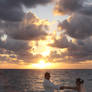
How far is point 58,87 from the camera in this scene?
6387mm

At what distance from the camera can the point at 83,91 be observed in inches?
249

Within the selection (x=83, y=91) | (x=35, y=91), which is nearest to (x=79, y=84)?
(x=83, y=91)

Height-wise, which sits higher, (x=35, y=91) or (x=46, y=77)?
(x=46, y=77)

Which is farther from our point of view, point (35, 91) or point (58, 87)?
point (35, 91)

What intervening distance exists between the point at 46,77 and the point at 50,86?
0.36 metres

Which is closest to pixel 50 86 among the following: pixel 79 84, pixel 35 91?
pixel 79 84

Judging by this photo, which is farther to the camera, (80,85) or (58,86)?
(58,86)

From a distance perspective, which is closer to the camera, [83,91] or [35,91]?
[83,91]

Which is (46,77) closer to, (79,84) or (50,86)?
(50,86)

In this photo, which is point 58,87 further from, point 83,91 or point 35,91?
point 35,91

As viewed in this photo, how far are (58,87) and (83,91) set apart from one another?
0.89 metres

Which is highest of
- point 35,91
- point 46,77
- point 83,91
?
point 46,77

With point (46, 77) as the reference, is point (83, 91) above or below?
below

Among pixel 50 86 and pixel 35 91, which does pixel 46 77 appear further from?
pixel 35 91
